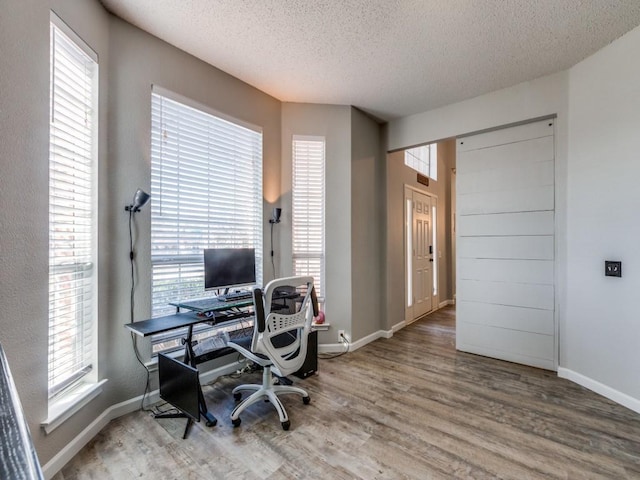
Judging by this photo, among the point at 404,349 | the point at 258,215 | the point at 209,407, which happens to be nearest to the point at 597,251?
the point at 404,349

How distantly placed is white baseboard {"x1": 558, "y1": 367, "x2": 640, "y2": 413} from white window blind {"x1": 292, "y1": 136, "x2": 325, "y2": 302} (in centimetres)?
248

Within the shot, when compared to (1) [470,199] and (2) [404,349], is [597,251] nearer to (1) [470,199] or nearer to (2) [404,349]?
(1) [470,199]

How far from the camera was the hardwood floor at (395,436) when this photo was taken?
5.76 feet

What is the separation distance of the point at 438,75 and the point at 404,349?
3.01 m

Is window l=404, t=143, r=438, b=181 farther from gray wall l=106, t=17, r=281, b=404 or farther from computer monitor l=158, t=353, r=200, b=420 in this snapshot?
computer monitor l=158, t=353, r=200, b=420

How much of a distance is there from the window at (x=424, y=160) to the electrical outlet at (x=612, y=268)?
9.04ft

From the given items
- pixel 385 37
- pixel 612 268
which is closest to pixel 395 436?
pixel 612 268

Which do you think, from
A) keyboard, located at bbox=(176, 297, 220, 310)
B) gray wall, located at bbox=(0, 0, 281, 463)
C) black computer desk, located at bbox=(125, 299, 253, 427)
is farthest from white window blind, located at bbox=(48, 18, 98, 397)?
keyboard, located at bbox=(176, 297, 220, 310)

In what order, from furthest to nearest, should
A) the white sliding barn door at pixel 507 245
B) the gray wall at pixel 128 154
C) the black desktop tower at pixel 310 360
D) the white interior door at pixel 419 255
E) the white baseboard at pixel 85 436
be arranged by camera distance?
the white interior door at pixel 419 255 < the white sliding barn door at pixel 507 245 < the black desktop tower at pixel 310 360 < the gray wall at pixel 128 154 < the white baseboard at pixel 85 436

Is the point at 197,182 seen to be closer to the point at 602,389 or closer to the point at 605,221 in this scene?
the point at 605,221

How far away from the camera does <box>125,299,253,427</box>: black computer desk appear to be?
2080 millimetres

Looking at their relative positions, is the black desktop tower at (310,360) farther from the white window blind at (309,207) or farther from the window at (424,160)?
the window at (424,160)

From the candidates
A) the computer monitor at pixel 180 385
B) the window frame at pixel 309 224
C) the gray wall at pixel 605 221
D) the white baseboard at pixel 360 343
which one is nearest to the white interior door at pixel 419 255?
the white baseboard at pixel 360 343

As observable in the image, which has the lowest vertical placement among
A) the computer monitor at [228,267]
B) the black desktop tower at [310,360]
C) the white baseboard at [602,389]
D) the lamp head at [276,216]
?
the white baseboard at [602,389]
